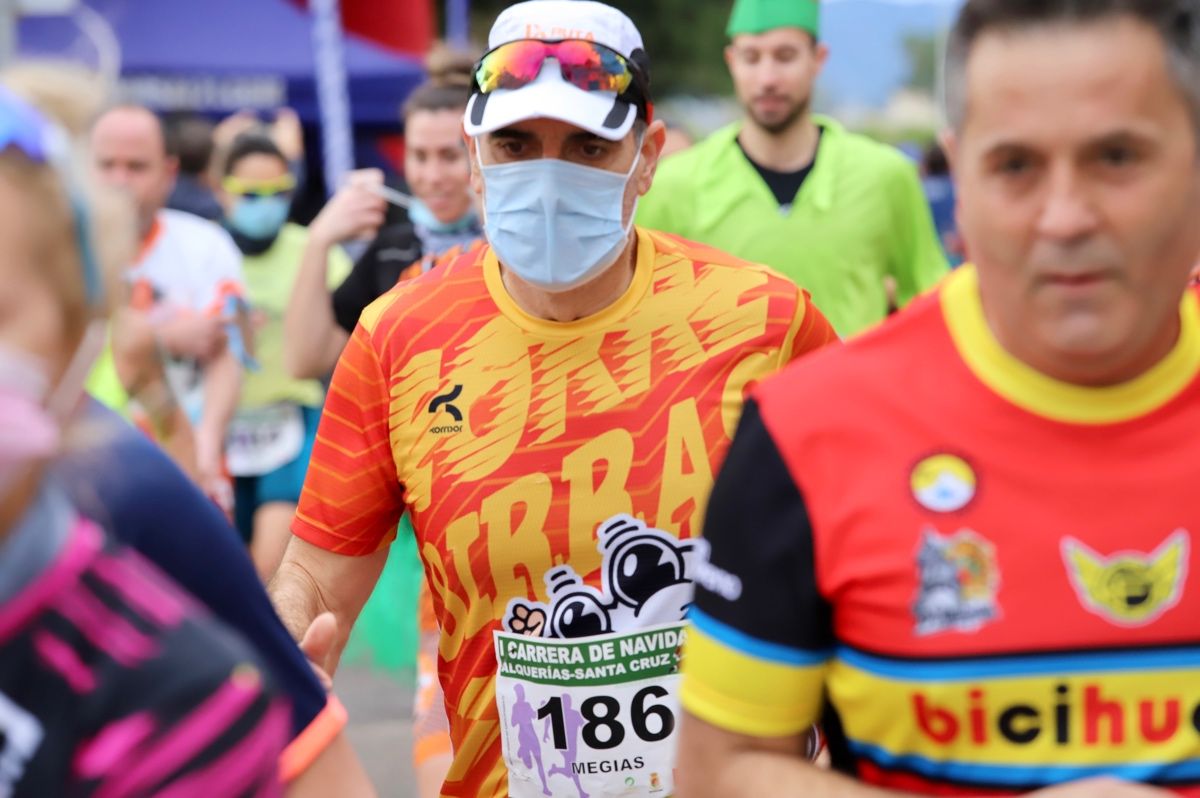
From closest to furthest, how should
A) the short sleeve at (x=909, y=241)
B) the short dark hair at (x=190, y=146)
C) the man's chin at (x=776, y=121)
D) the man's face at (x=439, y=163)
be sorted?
the man's face at (x=439, y=163)
the short sleeve at (x=909, y=241)
the man's chin at (x=776, y=121)
the short dark hair at (x=190, y=146)

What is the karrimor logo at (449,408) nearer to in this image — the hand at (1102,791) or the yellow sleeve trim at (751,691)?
the yellow sleeve trim at (751,691)

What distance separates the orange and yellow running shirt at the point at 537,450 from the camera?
11.8 ft

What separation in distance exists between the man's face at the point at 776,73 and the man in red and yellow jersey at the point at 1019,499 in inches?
199

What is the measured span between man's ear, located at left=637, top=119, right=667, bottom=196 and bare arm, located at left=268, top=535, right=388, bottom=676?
3.15 ft

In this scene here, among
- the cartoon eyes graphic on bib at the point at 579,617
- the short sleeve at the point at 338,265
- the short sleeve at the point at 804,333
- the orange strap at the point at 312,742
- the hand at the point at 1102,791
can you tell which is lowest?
the hand at the point at 1102,791

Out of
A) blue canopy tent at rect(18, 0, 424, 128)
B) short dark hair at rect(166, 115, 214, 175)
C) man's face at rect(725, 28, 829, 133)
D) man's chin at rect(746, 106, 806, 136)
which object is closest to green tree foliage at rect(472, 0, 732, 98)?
blue canopy tent at rect(18, 0, 424, 128)

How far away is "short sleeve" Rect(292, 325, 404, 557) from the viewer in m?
3.75

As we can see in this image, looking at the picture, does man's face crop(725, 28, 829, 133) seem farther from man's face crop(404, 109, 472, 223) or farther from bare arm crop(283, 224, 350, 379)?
bare arm crop(283, 224, 350, 379)

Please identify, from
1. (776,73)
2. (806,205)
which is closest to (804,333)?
(806,205)

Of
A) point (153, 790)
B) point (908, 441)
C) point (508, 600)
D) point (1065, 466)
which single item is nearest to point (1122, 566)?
point (1065, 466)

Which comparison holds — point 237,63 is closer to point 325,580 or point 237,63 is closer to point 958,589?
point 325,580

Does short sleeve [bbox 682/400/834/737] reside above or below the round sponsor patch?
below

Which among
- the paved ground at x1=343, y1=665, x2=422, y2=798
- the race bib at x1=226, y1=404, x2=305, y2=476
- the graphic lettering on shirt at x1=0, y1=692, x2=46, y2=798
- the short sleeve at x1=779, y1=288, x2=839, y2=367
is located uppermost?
the short sleeve at x1=779, y1=288, x2=839, y2=367

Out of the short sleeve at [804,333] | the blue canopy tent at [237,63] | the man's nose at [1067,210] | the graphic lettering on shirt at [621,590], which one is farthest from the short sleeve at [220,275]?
the blue canopy tent at [237,63]
